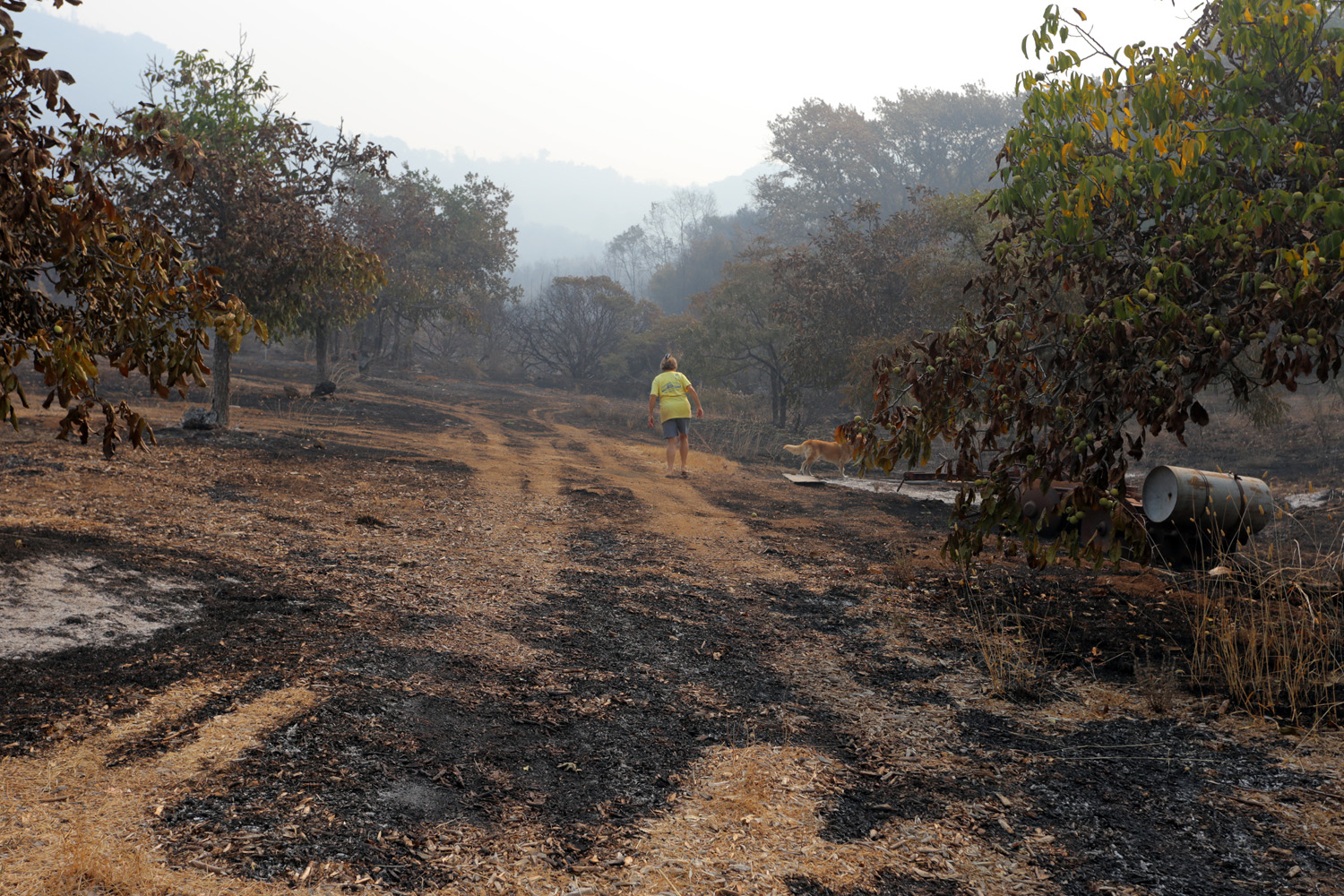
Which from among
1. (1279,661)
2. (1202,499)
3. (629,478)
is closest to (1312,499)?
(1202,499)

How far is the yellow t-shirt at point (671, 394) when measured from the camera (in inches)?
468

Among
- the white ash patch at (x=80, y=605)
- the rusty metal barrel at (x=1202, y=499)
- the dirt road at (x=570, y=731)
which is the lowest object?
the dirt road at (x=570, y=731)

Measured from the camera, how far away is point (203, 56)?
12195 mm

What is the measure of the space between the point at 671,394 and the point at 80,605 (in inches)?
329

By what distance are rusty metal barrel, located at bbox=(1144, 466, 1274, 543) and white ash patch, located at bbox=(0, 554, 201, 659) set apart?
23.9ft

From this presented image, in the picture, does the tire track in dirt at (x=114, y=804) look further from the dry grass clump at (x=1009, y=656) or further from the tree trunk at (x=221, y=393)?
the tree trunk at (x=221, y=393)

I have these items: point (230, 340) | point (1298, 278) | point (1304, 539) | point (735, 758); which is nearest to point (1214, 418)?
point (1304, 539)

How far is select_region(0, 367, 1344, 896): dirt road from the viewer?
2672 mm

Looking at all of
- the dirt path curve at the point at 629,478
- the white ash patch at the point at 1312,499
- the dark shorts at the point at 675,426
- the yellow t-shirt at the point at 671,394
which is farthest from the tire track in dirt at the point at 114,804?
the white ash patch at the point at 1312,499

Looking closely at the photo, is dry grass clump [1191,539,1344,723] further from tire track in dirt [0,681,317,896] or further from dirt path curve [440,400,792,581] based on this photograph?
tire track in dirt [0,681,317,896]

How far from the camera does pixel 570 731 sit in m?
3.65

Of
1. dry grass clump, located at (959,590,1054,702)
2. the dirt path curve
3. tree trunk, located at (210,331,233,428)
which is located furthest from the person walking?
dry grass clump, located at (959,590,1054,702)

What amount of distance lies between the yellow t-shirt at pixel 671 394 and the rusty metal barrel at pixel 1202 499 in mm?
6334

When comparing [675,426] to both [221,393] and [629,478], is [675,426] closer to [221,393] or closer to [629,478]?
[629,478]
